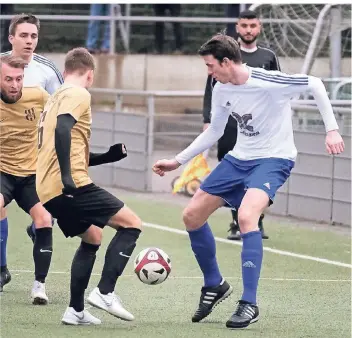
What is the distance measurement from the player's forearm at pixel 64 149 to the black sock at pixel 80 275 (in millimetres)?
651

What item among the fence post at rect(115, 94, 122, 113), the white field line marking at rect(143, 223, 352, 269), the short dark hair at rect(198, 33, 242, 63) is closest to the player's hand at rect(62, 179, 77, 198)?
the short dark hair at rect(198, 33, 242, 63)

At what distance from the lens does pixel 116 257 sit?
304 inches

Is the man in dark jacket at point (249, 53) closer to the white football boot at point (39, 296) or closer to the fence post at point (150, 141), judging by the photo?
the white football boot at point (39, 296)

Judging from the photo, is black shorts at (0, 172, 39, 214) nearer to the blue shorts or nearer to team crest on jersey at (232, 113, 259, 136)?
the blue shorts

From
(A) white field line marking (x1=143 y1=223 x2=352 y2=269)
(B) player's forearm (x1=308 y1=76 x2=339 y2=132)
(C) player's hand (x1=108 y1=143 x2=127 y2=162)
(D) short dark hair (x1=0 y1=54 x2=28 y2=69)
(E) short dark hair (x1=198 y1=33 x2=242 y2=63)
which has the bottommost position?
(A) white field line marking (x1=143 y1=223 x2=352 y2=269)

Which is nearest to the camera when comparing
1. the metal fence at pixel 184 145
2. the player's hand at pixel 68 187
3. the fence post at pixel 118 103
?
the player's hand at pixel 68 187

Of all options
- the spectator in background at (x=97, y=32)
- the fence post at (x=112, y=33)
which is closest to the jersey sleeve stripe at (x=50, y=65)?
the fence post at (x=112, y=33)

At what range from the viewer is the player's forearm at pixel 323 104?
7984 millimetres

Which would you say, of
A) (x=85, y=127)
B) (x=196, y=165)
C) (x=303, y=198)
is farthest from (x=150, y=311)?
(x=303, y=198)

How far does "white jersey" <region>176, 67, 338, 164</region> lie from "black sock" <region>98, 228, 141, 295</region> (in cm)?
101

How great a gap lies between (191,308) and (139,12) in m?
13.5

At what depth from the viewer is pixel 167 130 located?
16.7 m

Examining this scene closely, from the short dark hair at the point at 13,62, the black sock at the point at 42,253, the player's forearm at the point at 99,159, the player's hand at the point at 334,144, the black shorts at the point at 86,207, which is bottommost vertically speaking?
the black sock at the point at 42,253

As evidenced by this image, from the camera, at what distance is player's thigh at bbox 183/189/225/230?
812cm
